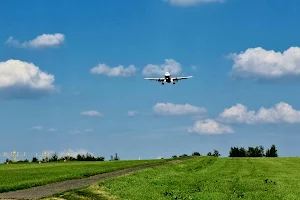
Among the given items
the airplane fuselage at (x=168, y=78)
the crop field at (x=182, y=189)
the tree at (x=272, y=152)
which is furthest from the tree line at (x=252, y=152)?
the crop field at (x=182, y=189)

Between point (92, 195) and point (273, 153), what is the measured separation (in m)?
132

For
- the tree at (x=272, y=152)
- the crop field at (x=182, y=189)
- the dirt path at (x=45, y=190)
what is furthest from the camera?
the tree at (x=272, y=152)

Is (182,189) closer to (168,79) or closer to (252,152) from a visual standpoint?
(168,79)

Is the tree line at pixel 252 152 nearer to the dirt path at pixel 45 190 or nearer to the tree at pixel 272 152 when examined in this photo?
the tree at pixel 272 152

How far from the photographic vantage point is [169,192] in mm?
40500

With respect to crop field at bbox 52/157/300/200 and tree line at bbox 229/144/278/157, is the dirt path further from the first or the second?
tree line at bbox 229/144/278/157

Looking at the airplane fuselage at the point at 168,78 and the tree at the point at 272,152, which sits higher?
the airplane fuselage at the point at 168,78

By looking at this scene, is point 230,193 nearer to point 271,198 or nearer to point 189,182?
point 271,198

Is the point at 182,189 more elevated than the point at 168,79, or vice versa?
the point at 168,79

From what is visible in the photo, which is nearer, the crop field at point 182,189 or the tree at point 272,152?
the crop field at point 182,189

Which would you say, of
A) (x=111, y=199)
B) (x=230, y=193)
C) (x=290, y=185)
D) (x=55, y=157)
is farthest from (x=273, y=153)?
(x=111, y=199)

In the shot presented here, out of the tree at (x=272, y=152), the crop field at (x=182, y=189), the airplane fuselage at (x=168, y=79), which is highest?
the airplane fuselage at (x=168, y=79)

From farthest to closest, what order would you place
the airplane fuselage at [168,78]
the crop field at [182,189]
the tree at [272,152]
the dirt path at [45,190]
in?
the tree at [272,152], the airplane fuselage at [168,78], the crop field at [182,189], the dirt path at [45,190]

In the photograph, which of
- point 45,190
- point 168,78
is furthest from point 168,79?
point 45,190
